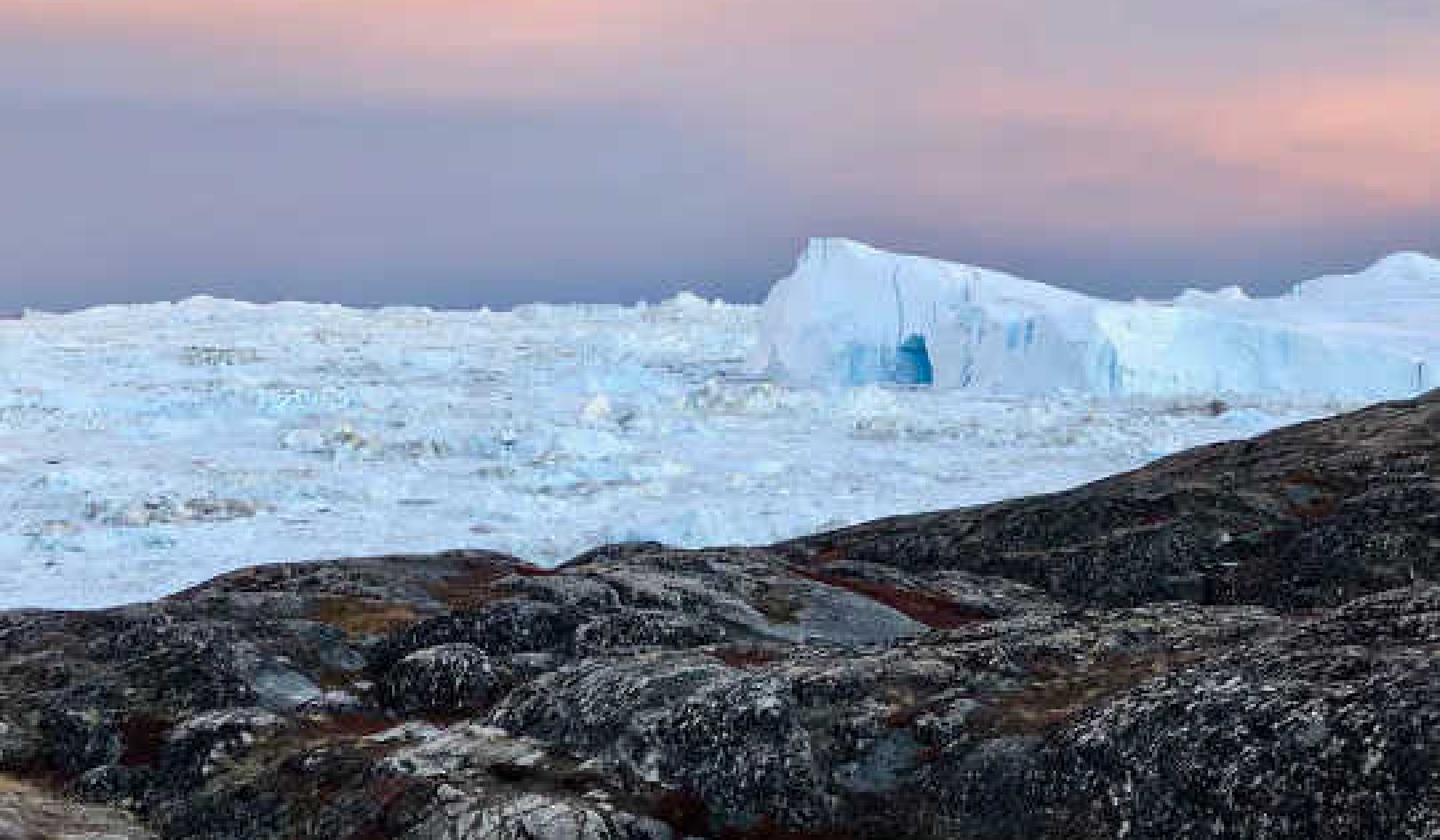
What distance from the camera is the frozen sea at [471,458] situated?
61.5 m

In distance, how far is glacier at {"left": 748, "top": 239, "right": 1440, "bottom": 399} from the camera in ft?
343

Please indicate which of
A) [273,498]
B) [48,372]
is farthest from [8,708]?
[48,372]

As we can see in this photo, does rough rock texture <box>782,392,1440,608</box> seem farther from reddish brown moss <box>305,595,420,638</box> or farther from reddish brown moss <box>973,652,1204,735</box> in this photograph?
reddish brown moss <box>973,652,1204,735</box>

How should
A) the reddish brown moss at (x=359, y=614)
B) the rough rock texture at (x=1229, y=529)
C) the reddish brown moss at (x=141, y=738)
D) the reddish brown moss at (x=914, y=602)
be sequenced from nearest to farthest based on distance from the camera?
1. the reddish brown moss at (x=141, y=738)
2. the reddish brown moss at (x=359, y=614)
3. the reddish brown moss at (x=914, y=602)
4. the rough rock texture at (x=1229, y=529)

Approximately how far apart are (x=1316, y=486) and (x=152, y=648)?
24.2 m

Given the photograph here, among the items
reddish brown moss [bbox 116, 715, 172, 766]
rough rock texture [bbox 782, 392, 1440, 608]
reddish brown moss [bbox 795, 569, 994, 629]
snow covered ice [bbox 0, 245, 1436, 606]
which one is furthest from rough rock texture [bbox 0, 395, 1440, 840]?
snow covered ice [bbox 0, 245, 1436, 606]

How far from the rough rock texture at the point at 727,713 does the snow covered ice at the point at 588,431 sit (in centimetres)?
3641

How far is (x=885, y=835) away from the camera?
1086cm

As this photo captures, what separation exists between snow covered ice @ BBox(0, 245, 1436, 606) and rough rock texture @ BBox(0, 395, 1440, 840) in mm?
36411

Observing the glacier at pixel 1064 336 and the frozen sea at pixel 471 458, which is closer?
the frozen sea at pixel 471 458

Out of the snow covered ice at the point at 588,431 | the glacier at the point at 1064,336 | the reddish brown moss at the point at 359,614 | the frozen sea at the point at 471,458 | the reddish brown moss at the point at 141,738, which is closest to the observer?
the reddish brown moss at the point at 141,738

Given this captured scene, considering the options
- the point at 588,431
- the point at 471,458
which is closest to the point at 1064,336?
the point at 588,431

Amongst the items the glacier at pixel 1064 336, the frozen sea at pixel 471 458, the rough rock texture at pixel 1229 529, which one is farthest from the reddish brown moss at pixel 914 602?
the glacier at pixel 1064 336

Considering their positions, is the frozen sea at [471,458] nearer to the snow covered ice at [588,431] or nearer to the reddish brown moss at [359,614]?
the snow covered ice at [588,431]
